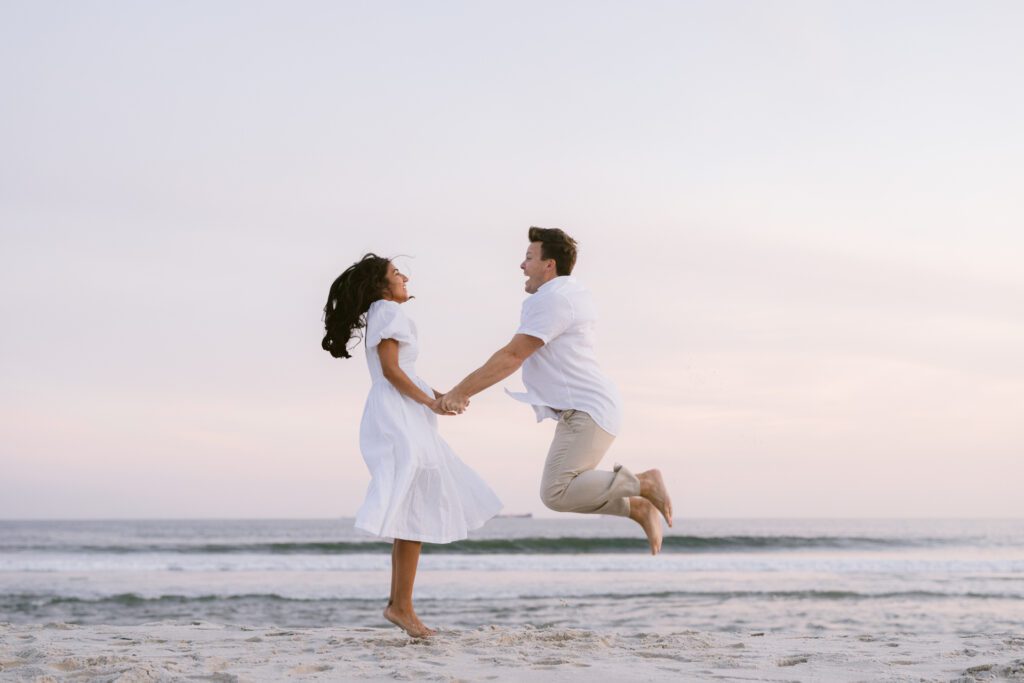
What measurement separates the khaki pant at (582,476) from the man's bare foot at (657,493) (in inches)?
2.4

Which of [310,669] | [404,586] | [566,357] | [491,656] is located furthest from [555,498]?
[310,669]

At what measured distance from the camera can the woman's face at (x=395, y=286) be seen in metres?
5.26

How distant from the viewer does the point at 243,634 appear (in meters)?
5.77

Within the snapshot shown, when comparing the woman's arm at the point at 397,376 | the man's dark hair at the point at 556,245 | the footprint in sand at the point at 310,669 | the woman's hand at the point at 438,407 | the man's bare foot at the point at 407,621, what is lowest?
the footprint in sand at the point at 310,669

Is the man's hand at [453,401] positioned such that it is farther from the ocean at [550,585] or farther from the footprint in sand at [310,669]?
the ocean at [550,585]

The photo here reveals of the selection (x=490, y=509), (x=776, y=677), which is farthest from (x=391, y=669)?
(x=776, y=677)

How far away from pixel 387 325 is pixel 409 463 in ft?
2.44

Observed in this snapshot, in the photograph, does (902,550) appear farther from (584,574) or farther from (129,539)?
(129,539)

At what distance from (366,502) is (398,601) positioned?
24.3 inches

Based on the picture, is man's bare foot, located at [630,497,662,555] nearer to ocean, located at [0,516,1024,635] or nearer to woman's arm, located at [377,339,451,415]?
woman's arm, located at [377,339,451,415]

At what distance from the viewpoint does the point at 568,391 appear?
5.01 meters

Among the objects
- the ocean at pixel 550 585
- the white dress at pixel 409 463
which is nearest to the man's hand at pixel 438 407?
the white dress at pixel 409 463

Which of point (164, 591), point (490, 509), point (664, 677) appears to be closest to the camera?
point (664, 677)

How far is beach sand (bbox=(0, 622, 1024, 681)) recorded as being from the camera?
13.6 ft
